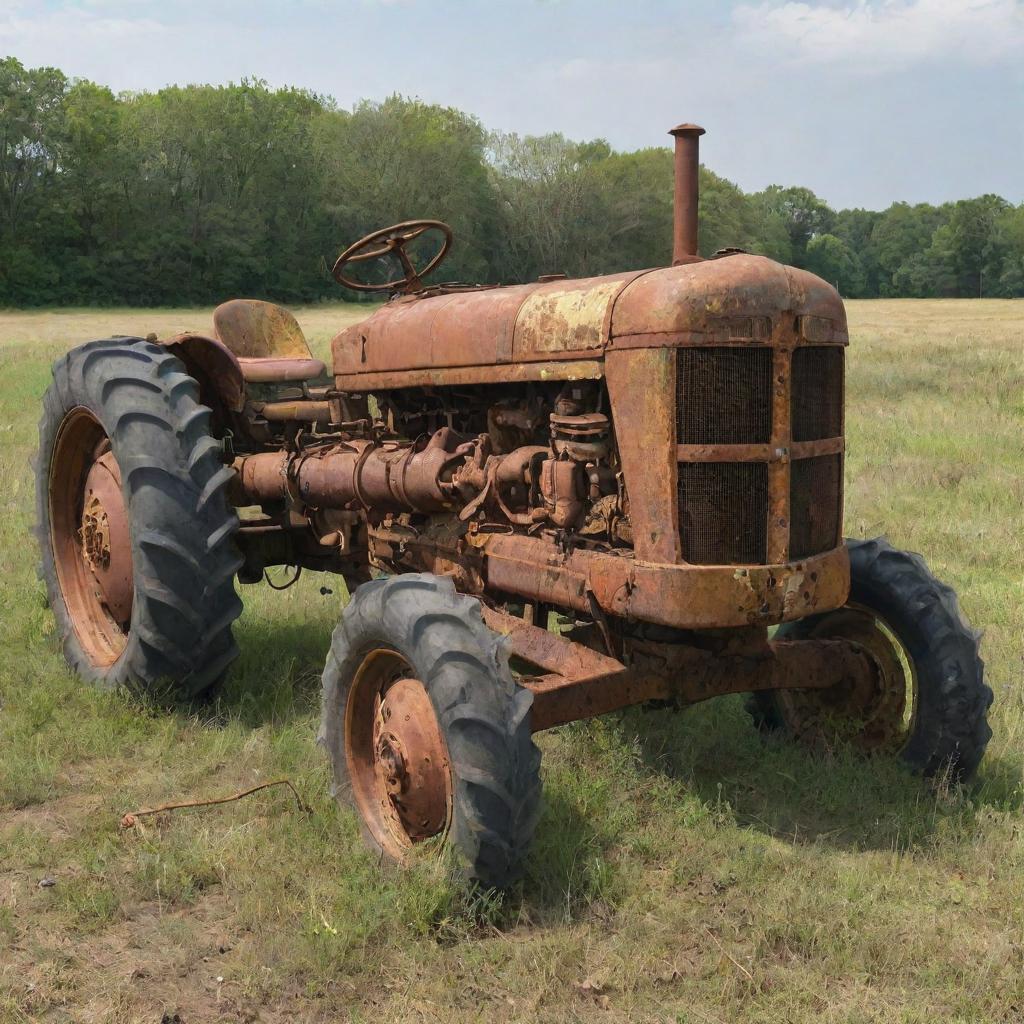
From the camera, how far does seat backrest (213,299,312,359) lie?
255 inches

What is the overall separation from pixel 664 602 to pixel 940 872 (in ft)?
4.05

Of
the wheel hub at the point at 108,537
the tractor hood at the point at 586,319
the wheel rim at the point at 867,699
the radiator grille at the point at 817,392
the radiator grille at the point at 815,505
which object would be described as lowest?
the wheel rim at the point at 867,699

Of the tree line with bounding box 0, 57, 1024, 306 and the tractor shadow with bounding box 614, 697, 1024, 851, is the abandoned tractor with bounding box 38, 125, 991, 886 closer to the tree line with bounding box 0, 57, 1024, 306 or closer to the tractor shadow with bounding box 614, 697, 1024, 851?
the tractor shadow with bounding box 614, 697, 1024, 851

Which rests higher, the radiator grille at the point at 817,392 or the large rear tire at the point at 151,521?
the radiator grille at the point at 817,392

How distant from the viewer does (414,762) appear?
130 inches

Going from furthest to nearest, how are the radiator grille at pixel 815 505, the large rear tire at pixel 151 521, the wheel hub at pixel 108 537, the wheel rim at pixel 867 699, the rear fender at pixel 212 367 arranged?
the rear fender at pixel 212 367 < the wheel hub at pixel 108 537 < the large rear tire at pixel 151 521 < the wheel rim at pixel 867 699 < the radiator grille at pixel 815 505

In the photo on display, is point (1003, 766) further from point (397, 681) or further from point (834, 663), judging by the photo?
point (397, 681)

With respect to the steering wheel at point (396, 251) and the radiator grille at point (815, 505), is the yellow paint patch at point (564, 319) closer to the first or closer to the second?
the radiator grille at point (815, 505)

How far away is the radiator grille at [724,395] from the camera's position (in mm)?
3307

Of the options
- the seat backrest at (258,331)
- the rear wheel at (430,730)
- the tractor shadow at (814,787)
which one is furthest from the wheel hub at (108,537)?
the tractor shadow at (814,787)

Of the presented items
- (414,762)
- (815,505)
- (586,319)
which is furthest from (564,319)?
(414,762)

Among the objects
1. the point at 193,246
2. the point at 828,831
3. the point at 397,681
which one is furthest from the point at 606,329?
the point at 193,246

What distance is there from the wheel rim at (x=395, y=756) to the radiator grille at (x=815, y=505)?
1.32m

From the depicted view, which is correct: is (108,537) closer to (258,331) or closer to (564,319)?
(258,331)
